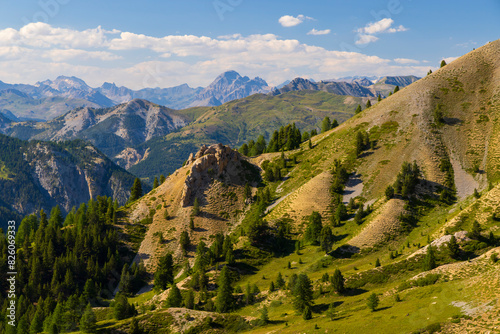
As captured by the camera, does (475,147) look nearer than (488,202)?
No

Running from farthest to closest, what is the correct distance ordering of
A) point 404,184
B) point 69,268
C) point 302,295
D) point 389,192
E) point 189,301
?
point 69,268 → point 404,184 → point 389,192 → point 189,301 → point 302,295

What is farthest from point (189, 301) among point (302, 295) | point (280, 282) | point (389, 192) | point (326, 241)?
point (389, 192)

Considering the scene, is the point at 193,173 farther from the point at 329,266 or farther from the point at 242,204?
the point at 329,266

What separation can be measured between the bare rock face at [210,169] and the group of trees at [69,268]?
37809mm

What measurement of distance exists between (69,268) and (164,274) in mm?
42845

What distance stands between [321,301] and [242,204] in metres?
77.6

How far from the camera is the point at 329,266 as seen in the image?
97500 millimetres

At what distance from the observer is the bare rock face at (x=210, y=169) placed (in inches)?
5876

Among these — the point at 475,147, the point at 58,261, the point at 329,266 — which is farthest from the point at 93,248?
the point at 475,147

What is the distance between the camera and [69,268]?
12362 centimetres

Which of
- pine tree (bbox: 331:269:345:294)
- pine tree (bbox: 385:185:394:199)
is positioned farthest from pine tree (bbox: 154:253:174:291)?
pine tree (bbox: 385:185:394:199)

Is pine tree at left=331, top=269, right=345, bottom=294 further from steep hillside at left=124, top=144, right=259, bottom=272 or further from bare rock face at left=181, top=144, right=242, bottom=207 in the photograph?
bare rock face at left=181, top=144, right=242, bottom=207

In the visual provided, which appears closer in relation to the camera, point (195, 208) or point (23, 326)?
point (23, 326)

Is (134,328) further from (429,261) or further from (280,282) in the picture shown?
(429,261)
